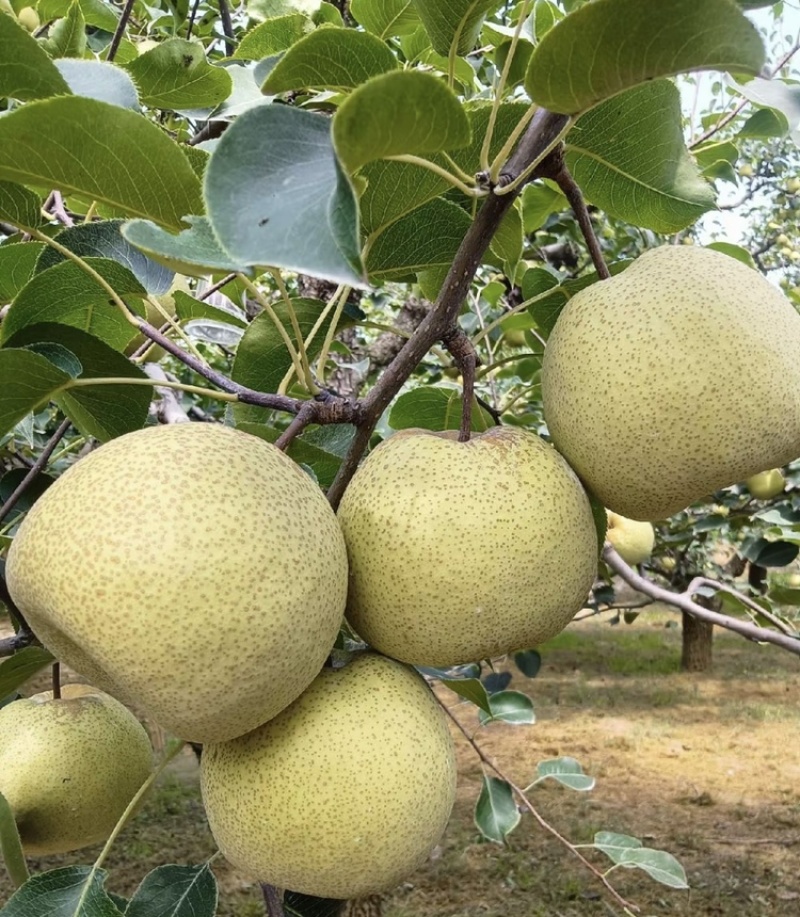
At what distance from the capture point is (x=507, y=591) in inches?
41.6

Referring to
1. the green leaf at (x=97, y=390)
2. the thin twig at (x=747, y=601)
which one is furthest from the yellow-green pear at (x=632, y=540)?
the green leaf at (x=97, y=390)

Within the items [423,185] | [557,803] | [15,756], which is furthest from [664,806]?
[423,185]

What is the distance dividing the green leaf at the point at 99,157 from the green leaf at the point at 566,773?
253 cm

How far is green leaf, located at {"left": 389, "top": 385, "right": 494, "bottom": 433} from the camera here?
156cm

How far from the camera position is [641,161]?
1.14 metres

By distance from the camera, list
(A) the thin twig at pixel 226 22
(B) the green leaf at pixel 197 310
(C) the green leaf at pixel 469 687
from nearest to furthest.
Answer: (B) the green leaf at pixel 197 310 → (C) the green leaf at pixel 469 687 → (A) the thin twig at pixel 226 22

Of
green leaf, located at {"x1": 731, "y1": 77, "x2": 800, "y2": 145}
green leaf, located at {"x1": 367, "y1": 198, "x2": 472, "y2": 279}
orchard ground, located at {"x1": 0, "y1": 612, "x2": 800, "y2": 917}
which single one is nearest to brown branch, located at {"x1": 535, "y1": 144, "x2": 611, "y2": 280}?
green leaf, located at {"x1": 367, "y1": 198, "x2": 472, "y2": 279}

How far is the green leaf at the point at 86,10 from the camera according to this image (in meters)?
2.06

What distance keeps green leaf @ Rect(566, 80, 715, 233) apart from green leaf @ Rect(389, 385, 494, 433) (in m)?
0.44

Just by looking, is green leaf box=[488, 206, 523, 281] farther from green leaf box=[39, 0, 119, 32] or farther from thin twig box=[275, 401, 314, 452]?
green leaf box=[39, 0, 119, 32]

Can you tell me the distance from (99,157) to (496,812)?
87.3 inches

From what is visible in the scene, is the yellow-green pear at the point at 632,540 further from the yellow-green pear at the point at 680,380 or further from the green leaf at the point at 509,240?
the yellow-green pear at the point at 680,380

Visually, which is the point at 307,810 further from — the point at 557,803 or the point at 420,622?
the point at 557,803

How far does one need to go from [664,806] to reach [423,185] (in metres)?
6.57
